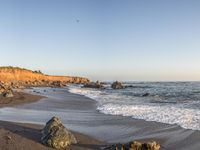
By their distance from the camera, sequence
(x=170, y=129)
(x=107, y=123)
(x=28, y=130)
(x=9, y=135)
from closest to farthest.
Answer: (x=9, y=135) < (x=28, y=130) < (x=170, y=129) < (x=107, y=123)

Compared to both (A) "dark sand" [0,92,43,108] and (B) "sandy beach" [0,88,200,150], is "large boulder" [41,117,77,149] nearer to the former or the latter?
(B) "sandy beach" [0,88,200,150]

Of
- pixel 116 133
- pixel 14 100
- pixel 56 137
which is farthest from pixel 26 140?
pixel 14 100

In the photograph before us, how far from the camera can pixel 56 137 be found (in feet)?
35.6

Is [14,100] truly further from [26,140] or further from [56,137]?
[56,137]

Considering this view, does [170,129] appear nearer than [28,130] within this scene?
No

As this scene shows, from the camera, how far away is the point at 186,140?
1212 centimetres

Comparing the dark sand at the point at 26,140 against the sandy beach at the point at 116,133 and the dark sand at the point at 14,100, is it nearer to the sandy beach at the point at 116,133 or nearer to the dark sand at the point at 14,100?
the sandy beach at the point at 116,133

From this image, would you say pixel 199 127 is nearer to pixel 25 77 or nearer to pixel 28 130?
pixel 28 130

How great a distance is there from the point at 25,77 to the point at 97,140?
97.3m

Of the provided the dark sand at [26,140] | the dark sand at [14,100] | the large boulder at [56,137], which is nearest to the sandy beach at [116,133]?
the dark sand at [26,140]

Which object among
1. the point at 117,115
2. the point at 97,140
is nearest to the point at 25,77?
the point at 117,115

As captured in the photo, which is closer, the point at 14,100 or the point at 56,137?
the point at 56,137

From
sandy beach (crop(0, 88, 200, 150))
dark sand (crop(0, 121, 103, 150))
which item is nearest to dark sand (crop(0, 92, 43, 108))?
sandy beach (crop(0, 88, 200, 150))

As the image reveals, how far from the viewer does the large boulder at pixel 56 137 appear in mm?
10703
